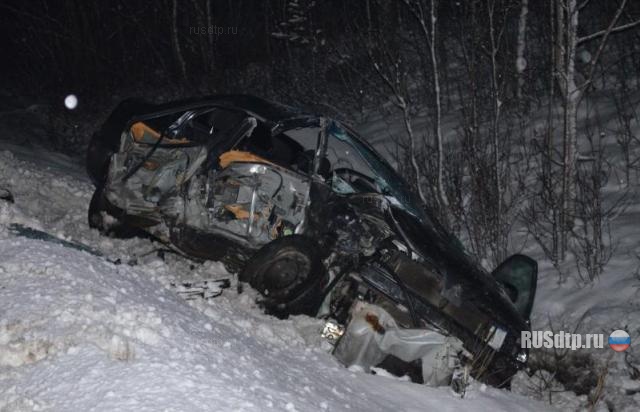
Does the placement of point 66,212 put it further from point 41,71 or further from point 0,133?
point 41,71

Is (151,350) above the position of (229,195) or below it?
below

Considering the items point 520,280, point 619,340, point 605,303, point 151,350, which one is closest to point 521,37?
point 605,303

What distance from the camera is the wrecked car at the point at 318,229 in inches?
169

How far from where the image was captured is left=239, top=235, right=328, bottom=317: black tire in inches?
176

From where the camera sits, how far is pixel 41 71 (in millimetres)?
17031

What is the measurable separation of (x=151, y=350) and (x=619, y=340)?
4.02 m

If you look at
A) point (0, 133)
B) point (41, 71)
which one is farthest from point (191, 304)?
point (41, 71)

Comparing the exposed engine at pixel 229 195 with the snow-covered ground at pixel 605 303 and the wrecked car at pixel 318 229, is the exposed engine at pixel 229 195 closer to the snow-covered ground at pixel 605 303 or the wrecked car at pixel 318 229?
the wrecked car at pixel 318 229

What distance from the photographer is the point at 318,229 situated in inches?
182

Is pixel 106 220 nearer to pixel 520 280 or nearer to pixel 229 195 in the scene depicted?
pixel 229 195

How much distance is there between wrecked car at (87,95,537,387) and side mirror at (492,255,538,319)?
0.01 meters

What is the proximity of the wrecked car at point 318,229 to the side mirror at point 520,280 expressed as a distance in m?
0.01

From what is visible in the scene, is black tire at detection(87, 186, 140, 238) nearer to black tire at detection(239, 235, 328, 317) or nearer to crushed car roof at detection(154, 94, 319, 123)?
crushed car roof at detection(154, 94, 319, 123)

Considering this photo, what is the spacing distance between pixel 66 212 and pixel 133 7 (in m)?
13.7
